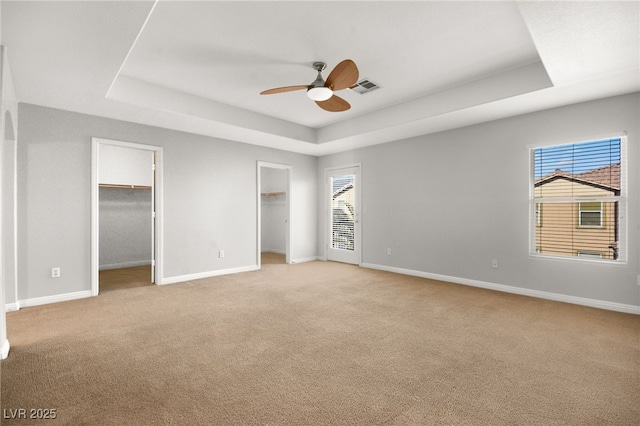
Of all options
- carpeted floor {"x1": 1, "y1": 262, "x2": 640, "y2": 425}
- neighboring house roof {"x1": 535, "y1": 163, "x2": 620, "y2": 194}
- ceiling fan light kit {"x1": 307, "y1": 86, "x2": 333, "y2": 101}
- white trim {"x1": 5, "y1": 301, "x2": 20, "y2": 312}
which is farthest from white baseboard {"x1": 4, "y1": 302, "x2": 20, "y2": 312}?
neighboring house roof {"x1": 535, "y1": 163, "x2": 620, "y2": 194}

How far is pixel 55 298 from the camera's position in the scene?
4.01 metres

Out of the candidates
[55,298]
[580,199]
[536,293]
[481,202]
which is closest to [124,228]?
[55,298]

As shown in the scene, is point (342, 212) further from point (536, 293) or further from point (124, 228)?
point (124, 228)

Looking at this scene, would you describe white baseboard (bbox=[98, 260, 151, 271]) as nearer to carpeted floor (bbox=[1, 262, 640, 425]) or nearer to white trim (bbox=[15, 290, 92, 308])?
white trim (bbox=[15, 290, 92, 308])

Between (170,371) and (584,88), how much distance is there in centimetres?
491

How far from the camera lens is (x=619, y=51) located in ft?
8.92

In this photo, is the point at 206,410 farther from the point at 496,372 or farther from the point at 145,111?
the point at 145,111

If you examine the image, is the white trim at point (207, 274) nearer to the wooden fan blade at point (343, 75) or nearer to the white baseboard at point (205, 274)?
the white baseboard at point (205, 274)

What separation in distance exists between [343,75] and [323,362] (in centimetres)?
255

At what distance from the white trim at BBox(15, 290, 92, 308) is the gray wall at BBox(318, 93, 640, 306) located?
4.70 metres

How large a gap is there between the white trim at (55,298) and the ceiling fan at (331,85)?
3610 mm

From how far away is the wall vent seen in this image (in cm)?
398

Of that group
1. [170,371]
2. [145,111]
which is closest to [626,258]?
[170,371]

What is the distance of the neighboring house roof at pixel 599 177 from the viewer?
3787 millimetres
